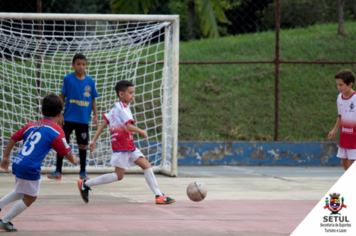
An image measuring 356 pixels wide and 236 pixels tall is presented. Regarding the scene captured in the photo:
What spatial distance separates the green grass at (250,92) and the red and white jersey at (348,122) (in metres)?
4.94

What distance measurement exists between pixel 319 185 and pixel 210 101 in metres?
5.82

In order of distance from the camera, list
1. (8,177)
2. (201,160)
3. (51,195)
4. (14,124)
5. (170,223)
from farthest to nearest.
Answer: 1. (201,160)
2. (14,124)
3. (8,177)
4. (51,195)
5. (170,223)

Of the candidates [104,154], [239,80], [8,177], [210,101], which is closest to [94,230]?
[8,177]

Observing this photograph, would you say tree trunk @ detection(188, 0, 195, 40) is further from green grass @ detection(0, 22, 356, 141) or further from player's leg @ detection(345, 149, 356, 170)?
player's leg @ detection(345, 149, 356, 170)

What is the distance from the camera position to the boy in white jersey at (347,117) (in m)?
5.37

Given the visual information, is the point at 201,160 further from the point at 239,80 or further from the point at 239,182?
the point at 239,80

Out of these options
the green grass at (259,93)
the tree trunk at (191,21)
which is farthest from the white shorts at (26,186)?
the tree trunk at (191,21)

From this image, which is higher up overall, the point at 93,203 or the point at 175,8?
the point at 175,8

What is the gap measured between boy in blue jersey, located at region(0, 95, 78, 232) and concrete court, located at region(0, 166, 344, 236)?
0.71 ft

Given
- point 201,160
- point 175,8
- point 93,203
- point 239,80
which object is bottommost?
point 201,160

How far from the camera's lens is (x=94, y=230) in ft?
11.6

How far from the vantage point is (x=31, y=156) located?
143 inches

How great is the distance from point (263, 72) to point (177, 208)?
9.51 m

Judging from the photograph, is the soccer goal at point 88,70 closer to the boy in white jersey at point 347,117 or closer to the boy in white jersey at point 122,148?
the boy in white jersey at point 122,148
